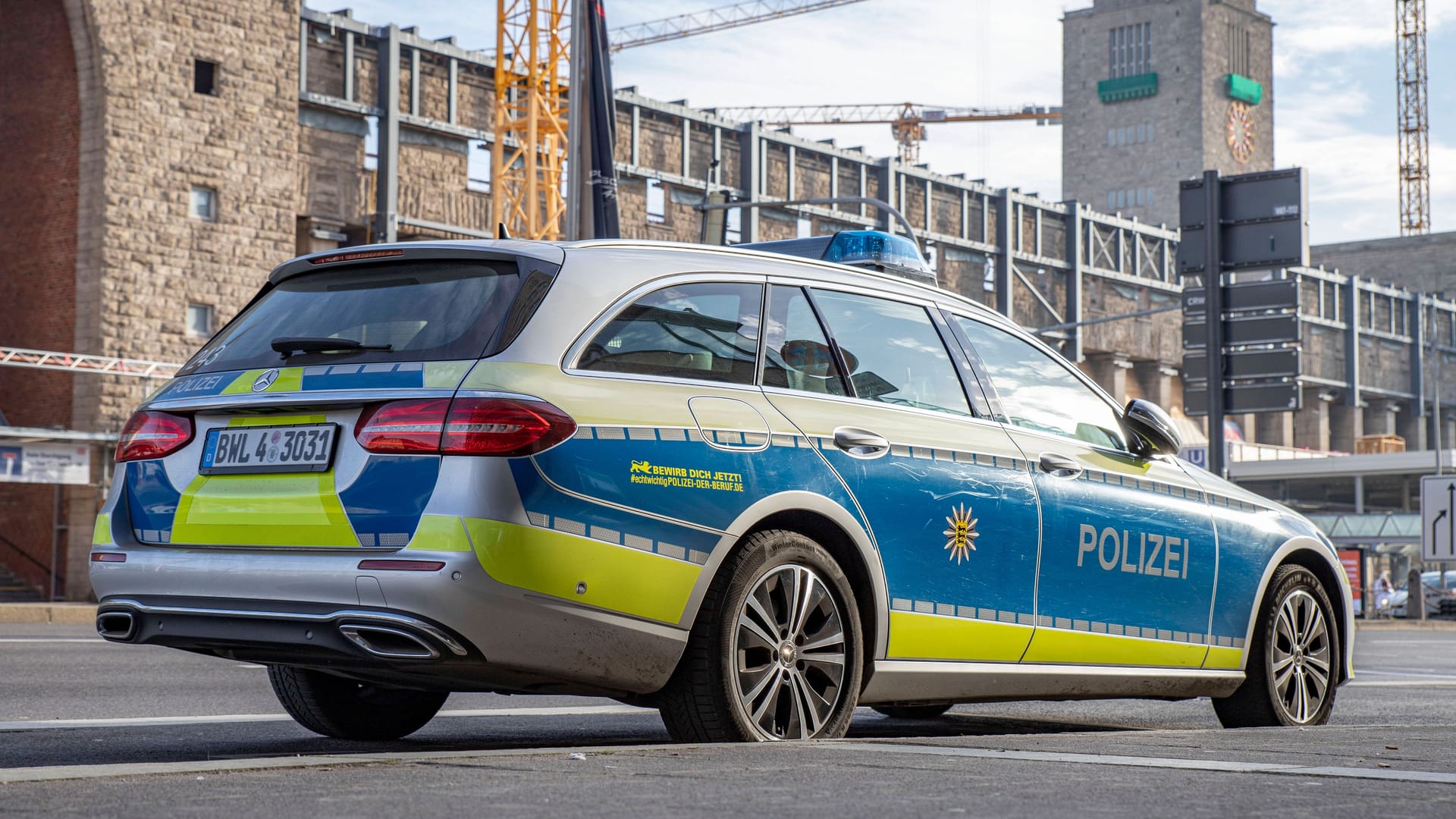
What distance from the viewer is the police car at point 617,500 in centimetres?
490

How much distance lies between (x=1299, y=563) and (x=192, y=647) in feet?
16.0

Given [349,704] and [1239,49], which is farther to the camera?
[1239,49]

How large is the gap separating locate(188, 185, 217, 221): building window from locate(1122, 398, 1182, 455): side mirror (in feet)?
102

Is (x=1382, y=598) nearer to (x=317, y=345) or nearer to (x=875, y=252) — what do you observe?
(x=875, y=252)

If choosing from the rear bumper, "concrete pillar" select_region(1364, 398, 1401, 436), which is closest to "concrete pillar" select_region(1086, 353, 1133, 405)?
"concrete pillar" select_region(1364, 398, 1401, 436)

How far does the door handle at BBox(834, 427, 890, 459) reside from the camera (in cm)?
573

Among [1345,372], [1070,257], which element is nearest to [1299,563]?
[1070,257]

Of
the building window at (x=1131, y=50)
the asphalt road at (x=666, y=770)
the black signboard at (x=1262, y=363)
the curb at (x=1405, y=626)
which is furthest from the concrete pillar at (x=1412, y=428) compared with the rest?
the asphalt road at (x=666, y=770)

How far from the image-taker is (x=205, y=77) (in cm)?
3603

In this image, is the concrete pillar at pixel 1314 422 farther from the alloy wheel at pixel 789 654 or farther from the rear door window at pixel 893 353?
the alloy wheel at pixel 789 654

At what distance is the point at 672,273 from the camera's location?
566 centimetres

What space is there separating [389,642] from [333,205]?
36586 mm

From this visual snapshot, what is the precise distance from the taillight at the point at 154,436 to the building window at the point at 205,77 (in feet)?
105

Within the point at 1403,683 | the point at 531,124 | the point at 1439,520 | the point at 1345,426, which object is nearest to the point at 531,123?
the point at 531,124
